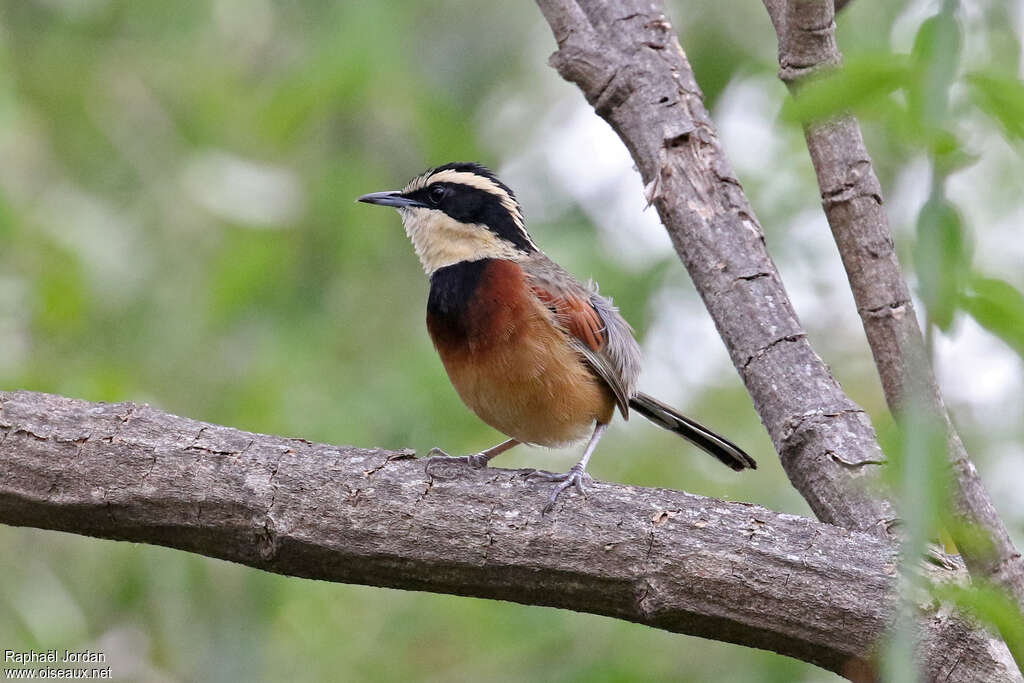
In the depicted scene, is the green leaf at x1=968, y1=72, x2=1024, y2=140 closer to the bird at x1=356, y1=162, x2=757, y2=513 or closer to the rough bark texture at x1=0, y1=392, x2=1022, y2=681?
the rough bark texture at x1=0, y1=392, x2=1022, y2=681

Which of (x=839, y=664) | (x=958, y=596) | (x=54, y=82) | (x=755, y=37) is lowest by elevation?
(x=958, y=596)

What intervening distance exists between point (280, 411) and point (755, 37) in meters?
4.88

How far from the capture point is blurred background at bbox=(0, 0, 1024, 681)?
6758 millimetres

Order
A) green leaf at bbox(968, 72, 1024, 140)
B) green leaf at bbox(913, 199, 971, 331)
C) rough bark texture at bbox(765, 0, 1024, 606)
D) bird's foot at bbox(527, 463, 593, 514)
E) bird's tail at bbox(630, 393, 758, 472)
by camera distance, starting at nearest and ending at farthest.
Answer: green leaf at bbox(913, 199, 971, 331)
green leaf at bbox(968, 72, 1024, 140)
rough bark texture at bbox(765, 0, 1024, 606)
bird's foot at bbox(527, 463, 593, 514)
bird's tail at bbox(630, 393, 758, 472)

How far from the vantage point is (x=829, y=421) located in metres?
4.35

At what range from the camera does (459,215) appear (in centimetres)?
598

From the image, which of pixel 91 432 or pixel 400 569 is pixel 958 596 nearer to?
pixel 400 569

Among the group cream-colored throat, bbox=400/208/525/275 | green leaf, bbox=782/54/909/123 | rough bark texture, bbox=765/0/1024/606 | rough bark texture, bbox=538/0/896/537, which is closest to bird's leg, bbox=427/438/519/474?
cream-colored throat, bbox=400/208/525/275

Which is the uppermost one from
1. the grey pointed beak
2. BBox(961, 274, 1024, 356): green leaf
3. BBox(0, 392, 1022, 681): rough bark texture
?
the grey pointed beak

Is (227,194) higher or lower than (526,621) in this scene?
A: higher

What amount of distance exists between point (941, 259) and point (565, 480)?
2.80m

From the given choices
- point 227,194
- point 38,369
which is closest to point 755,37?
point 227,194

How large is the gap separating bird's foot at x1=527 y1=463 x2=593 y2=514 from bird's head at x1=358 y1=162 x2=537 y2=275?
5.58 feet

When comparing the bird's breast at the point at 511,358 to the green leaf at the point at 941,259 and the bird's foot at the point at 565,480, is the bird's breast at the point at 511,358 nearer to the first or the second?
the bird's foot at the point at 565,480
